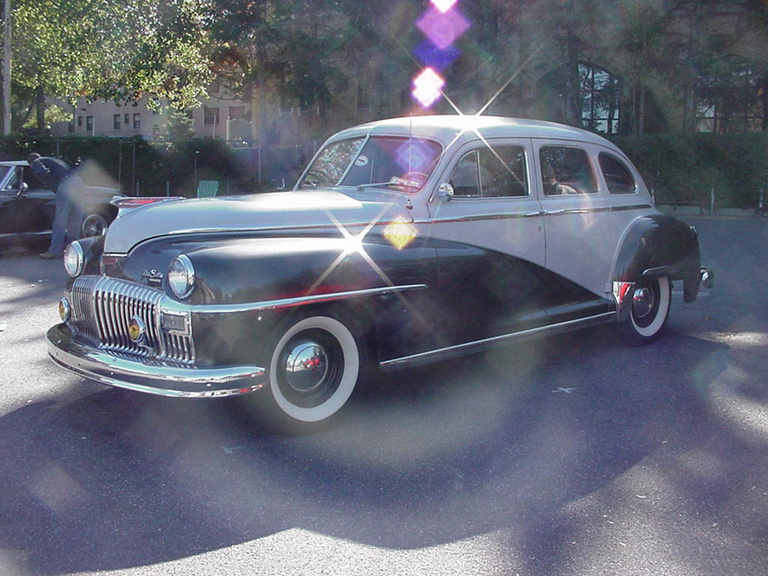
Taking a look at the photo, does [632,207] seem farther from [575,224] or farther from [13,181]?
[13,181]

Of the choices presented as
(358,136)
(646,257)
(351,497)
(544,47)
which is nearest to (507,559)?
(351,497)

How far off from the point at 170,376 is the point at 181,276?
0.50m

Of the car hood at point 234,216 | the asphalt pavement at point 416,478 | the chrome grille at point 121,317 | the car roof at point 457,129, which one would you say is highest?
the car roof at point 457,129

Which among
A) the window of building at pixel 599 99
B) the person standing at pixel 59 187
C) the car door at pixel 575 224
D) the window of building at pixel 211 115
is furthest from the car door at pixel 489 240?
the window of building at pixel 211 115

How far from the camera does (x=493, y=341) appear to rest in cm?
545

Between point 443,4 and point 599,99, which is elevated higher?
point 443,4

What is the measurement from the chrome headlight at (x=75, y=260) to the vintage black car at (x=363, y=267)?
14 millimetres

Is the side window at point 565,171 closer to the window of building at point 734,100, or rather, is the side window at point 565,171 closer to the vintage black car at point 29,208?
the vintage black car at point 29,208

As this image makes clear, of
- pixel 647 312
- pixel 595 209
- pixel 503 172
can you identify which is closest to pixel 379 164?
pixel 503 172

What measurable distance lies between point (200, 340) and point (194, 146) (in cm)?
2474

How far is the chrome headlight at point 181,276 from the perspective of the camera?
4.09 meters

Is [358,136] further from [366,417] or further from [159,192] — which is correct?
[159,192]

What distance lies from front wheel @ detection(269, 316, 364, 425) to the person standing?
28.0 ft

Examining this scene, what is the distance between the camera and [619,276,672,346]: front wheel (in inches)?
267
